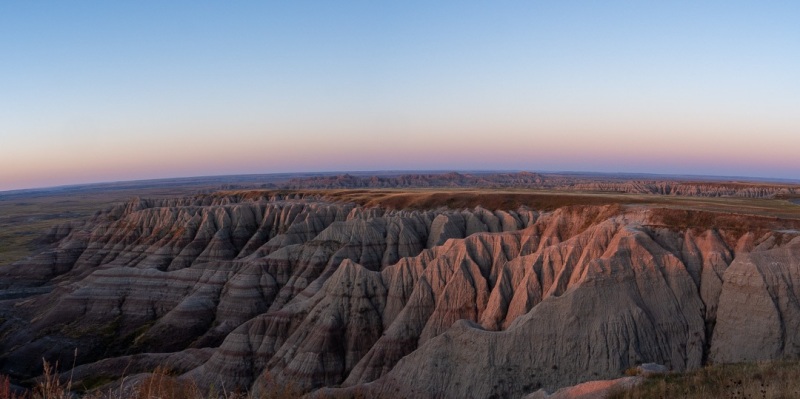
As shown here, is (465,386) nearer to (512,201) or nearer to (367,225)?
(367,225)


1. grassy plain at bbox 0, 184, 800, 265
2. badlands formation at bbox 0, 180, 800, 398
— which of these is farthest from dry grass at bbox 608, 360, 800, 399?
grassy plain at bbox 0, 184, 800, 265

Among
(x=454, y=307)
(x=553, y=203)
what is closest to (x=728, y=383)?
(x=454, y=307)

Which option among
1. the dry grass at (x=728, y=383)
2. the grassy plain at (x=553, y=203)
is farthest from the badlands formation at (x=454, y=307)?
the dry grass at (x=728, y=383)

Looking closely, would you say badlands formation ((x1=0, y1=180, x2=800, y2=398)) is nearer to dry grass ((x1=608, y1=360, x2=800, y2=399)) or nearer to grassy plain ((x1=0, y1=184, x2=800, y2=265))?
grassy plain ((x1=0, y1=184, x2=800, y2=265))

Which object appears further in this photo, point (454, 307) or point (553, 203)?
point (553, 203)

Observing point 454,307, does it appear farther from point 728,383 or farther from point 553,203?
point 553,203

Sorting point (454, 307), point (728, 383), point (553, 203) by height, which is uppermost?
point (553, 203)

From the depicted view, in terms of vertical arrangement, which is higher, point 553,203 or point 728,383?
point 553,203
